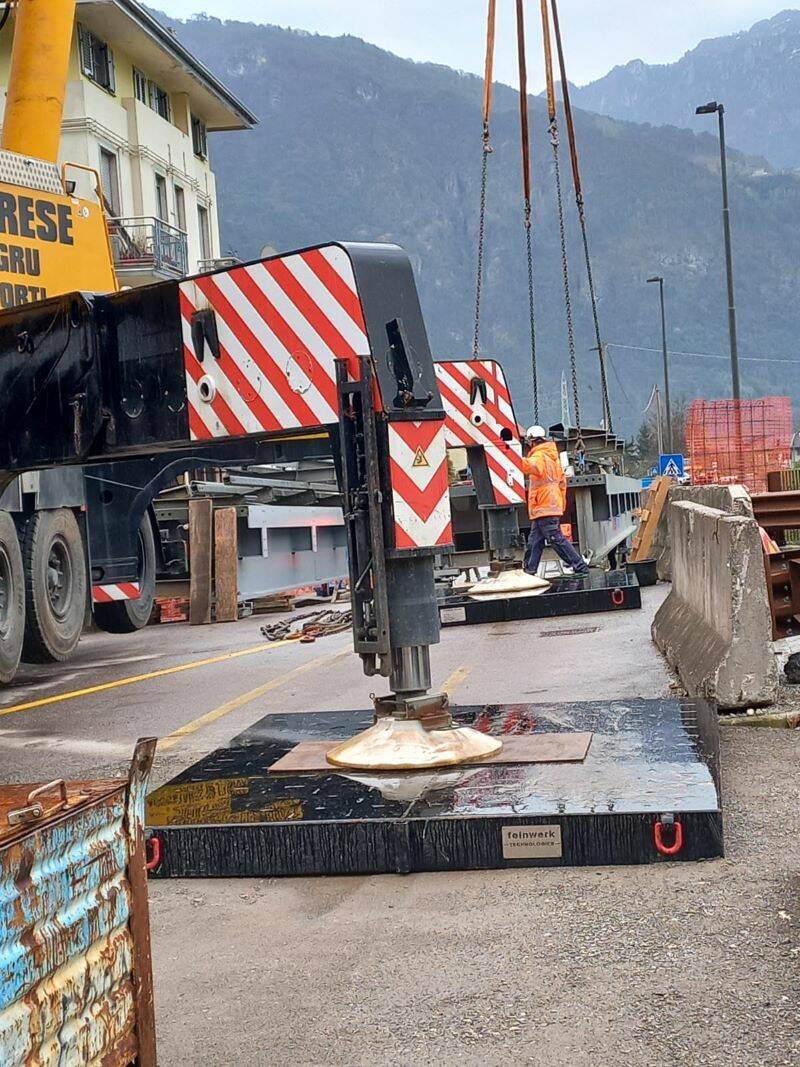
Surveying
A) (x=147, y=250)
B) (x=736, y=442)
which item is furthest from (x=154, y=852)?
(x=147, y=250)

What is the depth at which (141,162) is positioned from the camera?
3956cm

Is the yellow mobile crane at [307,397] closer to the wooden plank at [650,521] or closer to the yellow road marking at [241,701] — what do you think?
the yellow road marking at [241,701]

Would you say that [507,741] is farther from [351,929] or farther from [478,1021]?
[478,1021]

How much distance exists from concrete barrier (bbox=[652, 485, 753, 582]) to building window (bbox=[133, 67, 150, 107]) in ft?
87.1

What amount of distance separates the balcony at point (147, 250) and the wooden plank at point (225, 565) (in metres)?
18.2

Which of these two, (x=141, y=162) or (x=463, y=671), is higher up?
(x=141, y=162)

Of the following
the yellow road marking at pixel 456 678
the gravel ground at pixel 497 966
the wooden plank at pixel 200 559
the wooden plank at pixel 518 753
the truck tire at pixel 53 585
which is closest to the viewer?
the gravel ground at pixel 497 966

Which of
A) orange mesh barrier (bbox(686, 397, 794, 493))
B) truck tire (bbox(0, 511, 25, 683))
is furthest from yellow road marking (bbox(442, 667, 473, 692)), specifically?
orange mesh barrier (bbox(686, 397, 794, 493))

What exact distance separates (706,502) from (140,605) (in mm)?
6327

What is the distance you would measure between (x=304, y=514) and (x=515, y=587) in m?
7.58

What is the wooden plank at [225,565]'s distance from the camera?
59.3 ft

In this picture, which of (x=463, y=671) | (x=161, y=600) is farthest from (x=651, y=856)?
(x=161, y=600)

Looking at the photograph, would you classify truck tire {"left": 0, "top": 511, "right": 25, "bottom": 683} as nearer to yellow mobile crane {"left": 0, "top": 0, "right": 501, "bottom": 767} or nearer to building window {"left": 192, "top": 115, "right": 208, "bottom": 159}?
yellow mobile crane {"left": 0, "top": 0, "right": 501, "bottom": 767}

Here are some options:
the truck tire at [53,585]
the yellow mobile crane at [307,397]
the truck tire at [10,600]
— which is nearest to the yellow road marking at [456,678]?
the yellow mobile crane at [307,397]
